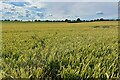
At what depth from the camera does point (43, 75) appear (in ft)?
14.7

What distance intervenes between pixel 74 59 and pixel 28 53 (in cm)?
135

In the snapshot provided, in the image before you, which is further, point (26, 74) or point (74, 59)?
point (74, 59)

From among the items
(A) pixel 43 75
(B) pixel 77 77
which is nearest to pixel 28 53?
(A) pixel 43 75

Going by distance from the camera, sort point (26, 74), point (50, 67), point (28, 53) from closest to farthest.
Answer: point (26, 74) < point (50, 67) < point (28, 53)

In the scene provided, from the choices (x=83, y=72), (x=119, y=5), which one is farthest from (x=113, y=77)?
(x=119, y=5)

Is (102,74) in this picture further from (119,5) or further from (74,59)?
(119,5)

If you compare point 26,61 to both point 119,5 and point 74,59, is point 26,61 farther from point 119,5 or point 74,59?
point 119,5

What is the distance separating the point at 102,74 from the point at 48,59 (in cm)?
151

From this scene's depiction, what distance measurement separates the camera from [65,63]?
5273mm

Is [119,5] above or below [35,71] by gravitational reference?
above

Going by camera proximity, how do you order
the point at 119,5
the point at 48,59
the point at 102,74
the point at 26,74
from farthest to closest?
the point at 119,5 → the point at 48,59 → the point at 102,74 → the point at 26,74

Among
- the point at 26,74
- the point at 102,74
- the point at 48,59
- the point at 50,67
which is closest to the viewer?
the point at 26,74

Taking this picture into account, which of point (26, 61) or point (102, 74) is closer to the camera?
point (102, 74)

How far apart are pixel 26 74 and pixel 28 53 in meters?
2.05
